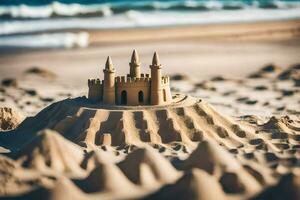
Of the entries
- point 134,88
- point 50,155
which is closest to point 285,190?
point 50,155

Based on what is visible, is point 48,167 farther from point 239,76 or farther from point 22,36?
point 22,36

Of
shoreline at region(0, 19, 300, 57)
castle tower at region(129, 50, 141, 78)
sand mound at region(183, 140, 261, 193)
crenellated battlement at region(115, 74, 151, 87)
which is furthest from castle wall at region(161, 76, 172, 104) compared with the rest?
shoreline at region(0, 19, 300, 57)

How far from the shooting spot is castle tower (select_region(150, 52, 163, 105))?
154 ft

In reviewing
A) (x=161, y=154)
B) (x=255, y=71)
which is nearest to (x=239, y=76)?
(x=255, y=71)

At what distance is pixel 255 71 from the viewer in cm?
8950

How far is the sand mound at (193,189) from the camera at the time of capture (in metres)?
34.3

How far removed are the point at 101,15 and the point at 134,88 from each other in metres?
82.7

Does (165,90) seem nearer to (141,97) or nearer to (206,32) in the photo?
(141,97)

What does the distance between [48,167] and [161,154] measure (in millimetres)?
7412

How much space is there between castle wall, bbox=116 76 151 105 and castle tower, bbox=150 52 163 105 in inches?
15.8

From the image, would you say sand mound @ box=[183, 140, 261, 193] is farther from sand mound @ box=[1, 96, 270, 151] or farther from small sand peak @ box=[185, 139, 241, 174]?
sand mound @ box=[1, 96, 270, 151]

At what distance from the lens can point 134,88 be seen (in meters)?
47.4

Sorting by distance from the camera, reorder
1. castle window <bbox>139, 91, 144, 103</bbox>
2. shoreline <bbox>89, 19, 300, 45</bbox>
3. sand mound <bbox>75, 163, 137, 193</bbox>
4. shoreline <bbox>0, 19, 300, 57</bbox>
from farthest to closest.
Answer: shoreline <bbox>89, 19, 300, 45</bbox> < shoreline <bbox>0, 19, 300, 57</bbox> < castle window <bbox>139, 91, 144, 103</bbox> < sand mound <bbox>75, 163, 137, 193</bbox>

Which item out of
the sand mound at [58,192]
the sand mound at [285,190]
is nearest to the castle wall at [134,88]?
the sand mound at [58,192]
